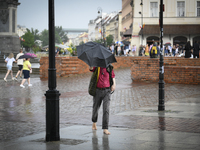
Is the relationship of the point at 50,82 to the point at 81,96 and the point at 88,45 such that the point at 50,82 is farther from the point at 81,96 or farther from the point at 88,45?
the point at 81,96

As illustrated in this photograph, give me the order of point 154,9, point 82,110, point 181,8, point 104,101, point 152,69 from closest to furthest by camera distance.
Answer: point 104,101, point 82,110, point 152,69, point 181,8, point 154,9

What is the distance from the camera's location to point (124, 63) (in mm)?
33344

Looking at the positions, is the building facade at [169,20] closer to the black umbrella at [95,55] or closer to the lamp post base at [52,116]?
the black umbrella at [95,55]

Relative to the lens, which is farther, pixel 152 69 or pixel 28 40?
pixel 28 40

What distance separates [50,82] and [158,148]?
7.37 feet

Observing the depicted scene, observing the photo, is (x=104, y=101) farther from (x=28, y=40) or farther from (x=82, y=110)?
(x=28, y=40)

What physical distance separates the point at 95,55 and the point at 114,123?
2133 millimetres

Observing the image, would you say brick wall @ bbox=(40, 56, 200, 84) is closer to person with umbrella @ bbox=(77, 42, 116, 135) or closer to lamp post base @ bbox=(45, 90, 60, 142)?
person with umbrella @ bbox=(77, 42, 116, 135)

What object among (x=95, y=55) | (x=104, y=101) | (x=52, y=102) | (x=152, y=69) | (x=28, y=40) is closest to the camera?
(x=52, y=102)

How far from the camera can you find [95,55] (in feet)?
25.2

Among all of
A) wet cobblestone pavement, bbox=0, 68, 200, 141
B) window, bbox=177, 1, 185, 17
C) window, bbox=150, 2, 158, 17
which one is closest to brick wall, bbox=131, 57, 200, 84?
wet cobblestone pavement, bbox=0, 68, 200, 141

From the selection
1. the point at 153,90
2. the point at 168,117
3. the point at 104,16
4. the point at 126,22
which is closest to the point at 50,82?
the point at 168,117

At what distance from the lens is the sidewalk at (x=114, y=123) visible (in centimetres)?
670

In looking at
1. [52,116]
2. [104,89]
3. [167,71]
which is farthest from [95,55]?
[167,71]
